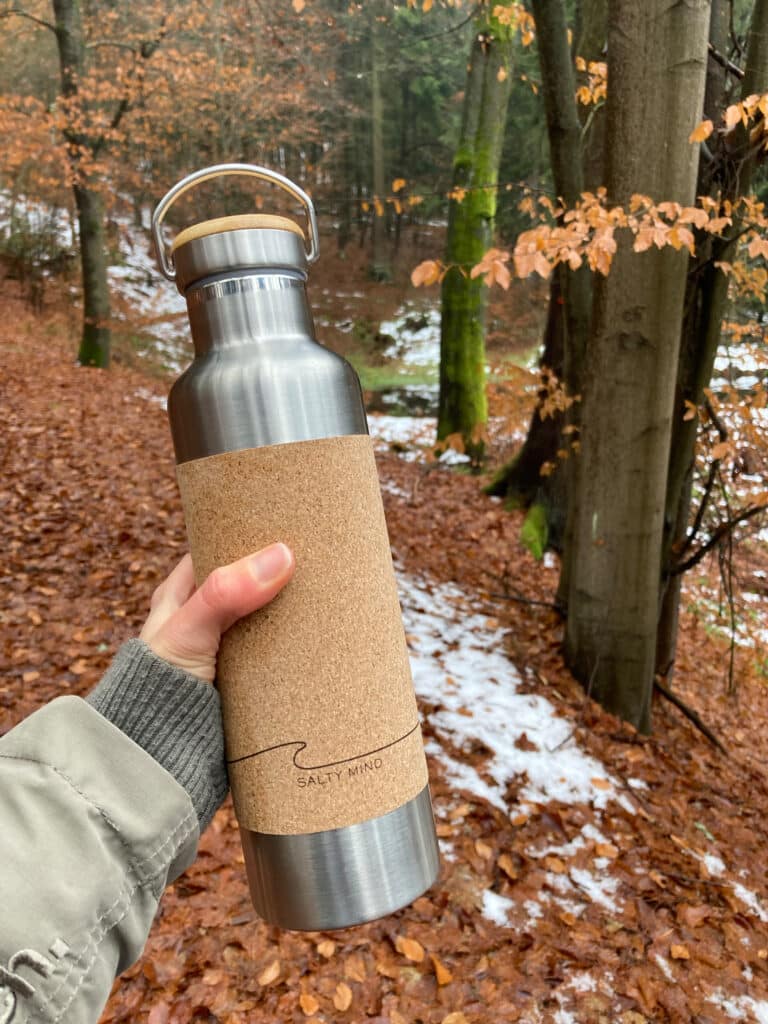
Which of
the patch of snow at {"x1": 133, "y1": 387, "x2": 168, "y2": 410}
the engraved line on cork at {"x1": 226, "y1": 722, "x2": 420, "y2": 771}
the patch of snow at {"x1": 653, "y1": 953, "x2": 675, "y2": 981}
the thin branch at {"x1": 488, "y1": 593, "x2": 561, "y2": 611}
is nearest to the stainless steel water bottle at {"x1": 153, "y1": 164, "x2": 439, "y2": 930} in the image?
the engraved line on cork at {"x1": 226, "y1": 722, "x2": 420, "y2": 771}

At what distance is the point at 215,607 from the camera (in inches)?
47.9

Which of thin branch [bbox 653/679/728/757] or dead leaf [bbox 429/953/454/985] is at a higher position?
dead leaf [bbox 429/953/454/985]

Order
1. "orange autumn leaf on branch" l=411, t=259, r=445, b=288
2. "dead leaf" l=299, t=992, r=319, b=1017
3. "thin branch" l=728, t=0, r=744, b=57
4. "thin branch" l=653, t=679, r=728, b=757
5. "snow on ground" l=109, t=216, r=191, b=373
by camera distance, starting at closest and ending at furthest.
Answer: "dead leaf" l=299, t=992, r=319, b=1017
"orange autumn leaf on branch" l=411, t=259, r=445, b=288
"thin branch" l=728, t=0, r=744, b=57
"thin branch" l=653, t=679, r=728, b=757
"snow on ground" l=109, t=216, r=191, b=373

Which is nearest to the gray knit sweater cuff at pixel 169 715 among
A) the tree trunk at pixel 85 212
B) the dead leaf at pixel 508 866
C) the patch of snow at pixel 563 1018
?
the patch of snow at pixel 563 1018

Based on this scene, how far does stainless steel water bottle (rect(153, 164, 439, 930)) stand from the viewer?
122 cm

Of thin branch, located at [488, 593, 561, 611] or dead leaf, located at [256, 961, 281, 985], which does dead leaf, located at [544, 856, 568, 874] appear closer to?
dead leaf, located at [256, 961, 281, 985]

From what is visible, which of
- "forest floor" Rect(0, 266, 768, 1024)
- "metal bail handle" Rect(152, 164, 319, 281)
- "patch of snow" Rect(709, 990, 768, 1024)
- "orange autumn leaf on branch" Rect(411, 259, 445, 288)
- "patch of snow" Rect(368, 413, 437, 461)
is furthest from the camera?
"patch of snow" Rect(368, 413, 437, 461)

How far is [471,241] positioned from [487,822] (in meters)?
9.10

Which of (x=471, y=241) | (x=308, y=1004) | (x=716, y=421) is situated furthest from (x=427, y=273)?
(x=471, y=241)

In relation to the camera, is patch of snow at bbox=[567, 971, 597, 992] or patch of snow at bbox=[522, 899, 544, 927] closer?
patch of snow at bbox=[567, 971, 597, 992]

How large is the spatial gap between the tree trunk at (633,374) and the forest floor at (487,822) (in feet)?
1.64

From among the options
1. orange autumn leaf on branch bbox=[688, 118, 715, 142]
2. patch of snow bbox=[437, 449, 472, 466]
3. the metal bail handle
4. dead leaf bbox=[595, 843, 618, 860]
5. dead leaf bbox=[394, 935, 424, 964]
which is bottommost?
patch of snow bbox=[437, 449, 472, 466]

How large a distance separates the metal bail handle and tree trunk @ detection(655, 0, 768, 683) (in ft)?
11.5

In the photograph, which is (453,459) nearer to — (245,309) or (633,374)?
(633,374)
